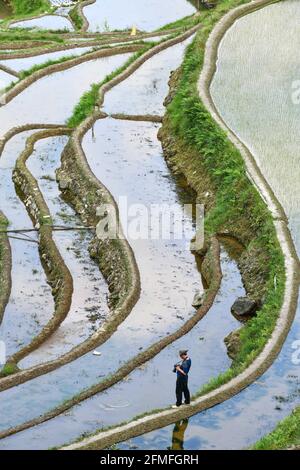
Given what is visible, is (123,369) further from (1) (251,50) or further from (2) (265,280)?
(1) (251,50)

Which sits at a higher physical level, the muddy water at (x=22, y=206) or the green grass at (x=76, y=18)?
the green grass at (x=76, y=18)

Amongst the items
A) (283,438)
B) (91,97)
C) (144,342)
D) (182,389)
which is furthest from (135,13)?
(283,438)

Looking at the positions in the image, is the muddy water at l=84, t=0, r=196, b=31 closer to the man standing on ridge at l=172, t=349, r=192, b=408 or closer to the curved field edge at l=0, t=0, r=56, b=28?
the curved field edge at l=0, t=0, r=56, b=28

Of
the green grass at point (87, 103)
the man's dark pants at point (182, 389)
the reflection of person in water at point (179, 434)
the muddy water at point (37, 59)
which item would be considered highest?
the muddy water at point (37, 59)

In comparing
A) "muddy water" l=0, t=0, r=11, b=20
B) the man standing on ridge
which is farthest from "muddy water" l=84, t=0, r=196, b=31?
the man standing on ridge

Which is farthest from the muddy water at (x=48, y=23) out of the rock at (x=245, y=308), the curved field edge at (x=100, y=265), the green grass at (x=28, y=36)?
the rock at (x=245, y=308)

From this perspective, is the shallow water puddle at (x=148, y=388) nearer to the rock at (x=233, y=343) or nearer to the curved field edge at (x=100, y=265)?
the rock at (x=233, y=343)

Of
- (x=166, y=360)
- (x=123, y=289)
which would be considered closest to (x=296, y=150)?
(x=123, y=289)

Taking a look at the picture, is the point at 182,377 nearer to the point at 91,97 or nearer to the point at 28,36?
the point at 91,97
